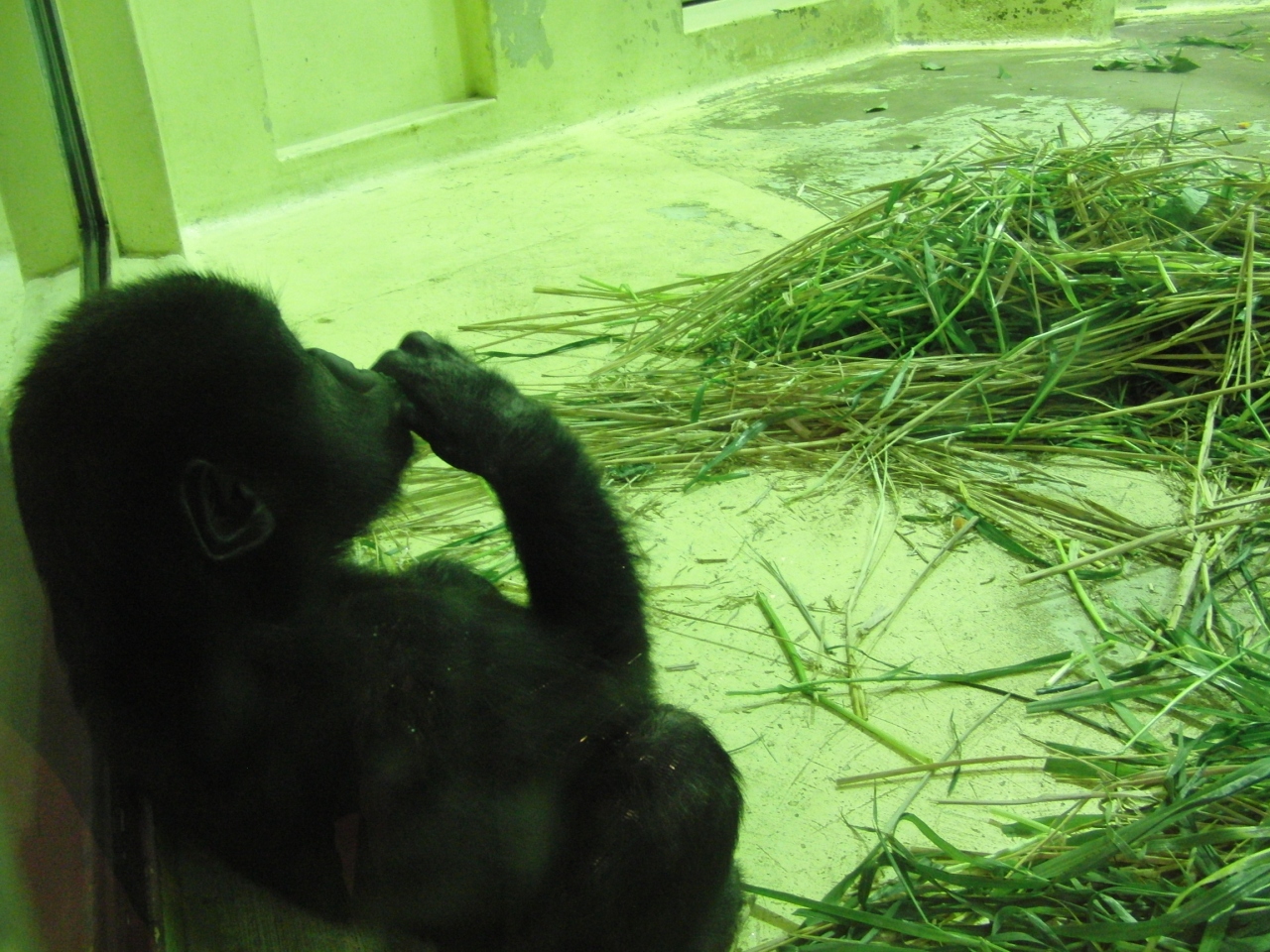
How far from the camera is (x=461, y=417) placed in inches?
84.5

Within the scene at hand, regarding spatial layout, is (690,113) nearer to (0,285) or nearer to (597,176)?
(597,176)

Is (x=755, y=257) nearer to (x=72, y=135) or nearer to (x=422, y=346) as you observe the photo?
(x=72, y=135)

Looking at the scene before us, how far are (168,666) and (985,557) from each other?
6.46 ft

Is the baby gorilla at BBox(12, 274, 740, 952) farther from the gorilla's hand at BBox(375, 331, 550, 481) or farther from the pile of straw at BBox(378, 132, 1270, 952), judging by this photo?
the pile of straw at BBox(378, 132, 1270, 952)

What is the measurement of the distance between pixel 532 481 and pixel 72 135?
8.96 feet

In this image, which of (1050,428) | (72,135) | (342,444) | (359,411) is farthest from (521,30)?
(342,444)

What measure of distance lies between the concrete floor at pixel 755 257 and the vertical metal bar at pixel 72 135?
0.62 meters

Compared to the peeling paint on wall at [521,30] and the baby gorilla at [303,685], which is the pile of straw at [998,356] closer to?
the baby gorilla at [303,685]

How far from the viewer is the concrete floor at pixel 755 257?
2.31m

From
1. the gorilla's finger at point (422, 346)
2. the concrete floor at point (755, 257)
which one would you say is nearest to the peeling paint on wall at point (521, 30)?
the concrete floor at point (755, 257)

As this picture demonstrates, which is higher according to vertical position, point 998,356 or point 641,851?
point 998,356

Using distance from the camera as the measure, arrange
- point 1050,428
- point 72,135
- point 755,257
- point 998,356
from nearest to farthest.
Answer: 1. point 1050,428
2. point 998,356
3. point 72,135
4. point 755,257

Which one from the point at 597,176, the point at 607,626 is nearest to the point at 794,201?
the point at 597,176

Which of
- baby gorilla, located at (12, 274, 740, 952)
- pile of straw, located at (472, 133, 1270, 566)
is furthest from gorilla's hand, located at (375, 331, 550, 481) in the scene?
pile of straw, located at (472, 133, 1270, 566)
